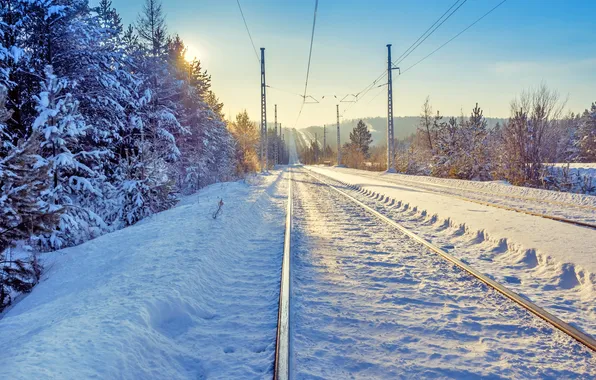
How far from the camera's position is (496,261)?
5.78 metres

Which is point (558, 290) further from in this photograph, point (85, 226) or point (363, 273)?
point (85, 226)

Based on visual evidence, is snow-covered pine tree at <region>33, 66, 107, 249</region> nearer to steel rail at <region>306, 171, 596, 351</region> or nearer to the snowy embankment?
the snowy embankment

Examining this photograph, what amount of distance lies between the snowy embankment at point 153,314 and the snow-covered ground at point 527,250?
11.6ft

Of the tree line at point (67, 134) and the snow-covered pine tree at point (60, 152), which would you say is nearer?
the tree line at point (67, 134)

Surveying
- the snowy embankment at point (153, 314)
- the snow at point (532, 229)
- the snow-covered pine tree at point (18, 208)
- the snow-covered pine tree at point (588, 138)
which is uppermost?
the snow-covered pine tree at point (588, 138)

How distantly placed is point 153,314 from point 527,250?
20.5ft

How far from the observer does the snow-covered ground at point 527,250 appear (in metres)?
4.20

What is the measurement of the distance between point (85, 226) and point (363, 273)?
9556mm

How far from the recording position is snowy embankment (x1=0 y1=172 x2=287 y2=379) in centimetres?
279

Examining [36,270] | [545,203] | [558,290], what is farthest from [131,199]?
[545,203]

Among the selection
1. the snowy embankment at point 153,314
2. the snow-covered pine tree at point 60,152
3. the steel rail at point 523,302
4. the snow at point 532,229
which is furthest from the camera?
the snow-covered pine tree at point 60,152

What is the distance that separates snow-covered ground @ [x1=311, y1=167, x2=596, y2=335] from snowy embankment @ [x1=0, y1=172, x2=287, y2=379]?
11.6ft

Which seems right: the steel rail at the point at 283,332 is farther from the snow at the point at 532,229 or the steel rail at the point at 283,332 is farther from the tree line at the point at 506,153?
the tree line at the point at 506,153

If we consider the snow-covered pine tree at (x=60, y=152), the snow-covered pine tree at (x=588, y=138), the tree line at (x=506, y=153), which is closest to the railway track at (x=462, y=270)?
the snow-covered pine tree at (x=60, y=152)
